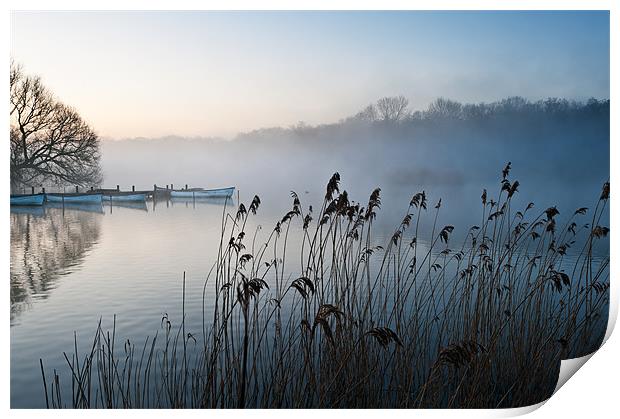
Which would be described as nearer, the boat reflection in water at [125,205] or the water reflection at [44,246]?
the water reflection at [44,246]

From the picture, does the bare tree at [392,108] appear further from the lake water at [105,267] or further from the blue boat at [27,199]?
the blue boat at [27,199]

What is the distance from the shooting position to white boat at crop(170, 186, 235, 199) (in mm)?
3604

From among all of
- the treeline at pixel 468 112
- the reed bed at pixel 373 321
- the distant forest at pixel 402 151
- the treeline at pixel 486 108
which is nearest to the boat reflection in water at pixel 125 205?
the distant forest at pixel 402 151

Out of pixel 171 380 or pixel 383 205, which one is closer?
pixel 171 380

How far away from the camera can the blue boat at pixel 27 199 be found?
10.9 ft

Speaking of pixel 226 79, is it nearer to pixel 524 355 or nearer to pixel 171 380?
pixel 171 380

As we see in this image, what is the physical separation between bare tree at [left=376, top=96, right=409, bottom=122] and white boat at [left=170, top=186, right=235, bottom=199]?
1039 millimetres

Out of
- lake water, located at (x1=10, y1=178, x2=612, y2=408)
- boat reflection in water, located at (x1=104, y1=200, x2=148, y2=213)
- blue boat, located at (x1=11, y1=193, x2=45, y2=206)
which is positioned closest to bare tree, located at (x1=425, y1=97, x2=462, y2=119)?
lake water, located at (x1=10, y1=178, x2=612, y2=408)

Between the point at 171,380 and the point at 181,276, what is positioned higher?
the point at 181,276

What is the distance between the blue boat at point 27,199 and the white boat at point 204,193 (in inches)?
30.7
